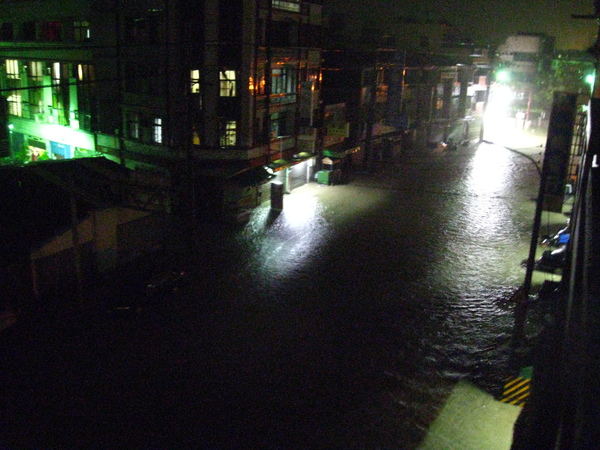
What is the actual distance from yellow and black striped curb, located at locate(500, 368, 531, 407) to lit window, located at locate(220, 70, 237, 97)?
21.1 meters

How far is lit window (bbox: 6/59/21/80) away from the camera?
3884 cm

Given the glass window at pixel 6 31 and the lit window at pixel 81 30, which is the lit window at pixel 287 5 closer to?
the lit window at pixel 81 30

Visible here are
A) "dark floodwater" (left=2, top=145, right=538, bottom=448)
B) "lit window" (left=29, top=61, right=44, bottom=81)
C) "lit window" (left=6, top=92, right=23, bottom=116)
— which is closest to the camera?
"dark floodwater" (left=2, top=145, right=538, bottom=448)

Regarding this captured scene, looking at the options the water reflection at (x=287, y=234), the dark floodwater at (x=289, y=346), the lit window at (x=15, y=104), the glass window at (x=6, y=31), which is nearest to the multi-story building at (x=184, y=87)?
the glass window at (x=6, y=31)

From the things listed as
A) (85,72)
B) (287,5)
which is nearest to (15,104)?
(85,72)

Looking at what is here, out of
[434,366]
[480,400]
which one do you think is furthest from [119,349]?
[480,400]

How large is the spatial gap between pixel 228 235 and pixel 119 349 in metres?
11.6

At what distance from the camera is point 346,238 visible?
26891mm

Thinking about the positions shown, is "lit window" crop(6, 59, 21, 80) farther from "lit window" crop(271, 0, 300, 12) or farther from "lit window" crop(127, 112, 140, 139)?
"lit window" crop(271, 0, 300, 12)

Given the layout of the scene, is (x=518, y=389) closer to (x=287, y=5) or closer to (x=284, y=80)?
(x=284, y=80)

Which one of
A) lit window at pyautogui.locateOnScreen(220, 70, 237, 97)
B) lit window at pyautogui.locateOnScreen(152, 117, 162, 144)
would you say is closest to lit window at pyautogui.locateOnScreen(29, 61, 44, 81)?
lit window at pyautogui.locateOnScreen(152, 117, 162, 144)

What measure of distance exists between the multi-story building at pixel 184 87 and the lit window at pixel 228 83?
6cm

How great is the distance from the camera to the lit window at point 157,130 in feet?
98.8

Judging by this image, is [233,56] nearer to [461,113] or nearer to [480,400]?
[480,400]
